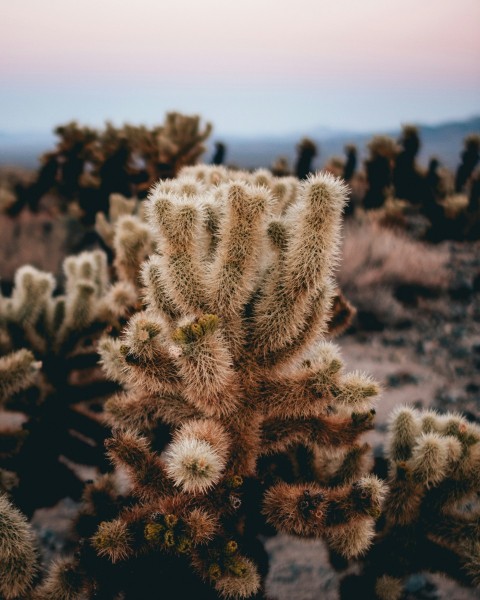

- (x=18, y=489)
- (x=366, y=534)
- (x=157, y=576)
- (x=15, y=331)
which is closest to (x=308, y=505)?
(x=366, y=534)

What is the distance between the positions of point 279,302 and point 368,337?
4.53 m

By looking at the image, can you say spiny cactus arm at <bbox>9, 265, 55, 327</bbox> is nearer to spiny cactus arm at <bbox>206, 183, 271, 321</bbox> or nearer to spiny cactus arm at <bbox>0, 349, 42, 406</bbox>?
spiny cactus arm at <bbox>0, 349, 42, 406</bbox>

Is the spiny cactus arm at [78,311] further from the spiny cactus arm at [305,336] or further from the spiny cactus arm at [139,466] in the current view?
the spiny cactus arm at [305,336]

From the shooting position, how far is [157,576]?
193 centimetres

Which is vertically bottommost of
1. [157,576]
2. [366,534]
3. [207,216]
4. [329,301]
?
[157,576]

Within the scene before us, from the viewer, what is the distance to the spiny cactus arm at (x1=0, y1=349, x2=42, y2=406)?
275 cm

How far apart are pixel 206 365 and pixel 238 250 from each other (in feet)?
1.47

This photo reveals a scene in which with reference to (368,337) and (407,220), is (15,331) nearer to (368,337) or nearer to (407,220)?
(368,337)

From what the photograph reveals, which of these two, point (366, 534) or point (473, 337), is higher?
point (366, 534)

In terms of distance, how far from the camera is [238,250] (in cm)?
177

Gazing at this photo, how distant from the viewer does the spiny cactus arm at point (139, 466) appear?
1929 millimetres

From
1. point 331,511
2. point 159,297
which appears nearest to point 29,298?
point 159,297

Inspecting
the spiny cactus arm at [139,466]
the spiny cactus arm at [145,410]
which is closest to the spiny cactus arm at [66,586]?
the spiny cactus arm at [139,466]

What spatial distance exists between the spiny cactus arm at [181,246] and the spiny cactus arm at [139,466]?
618 millimetres
